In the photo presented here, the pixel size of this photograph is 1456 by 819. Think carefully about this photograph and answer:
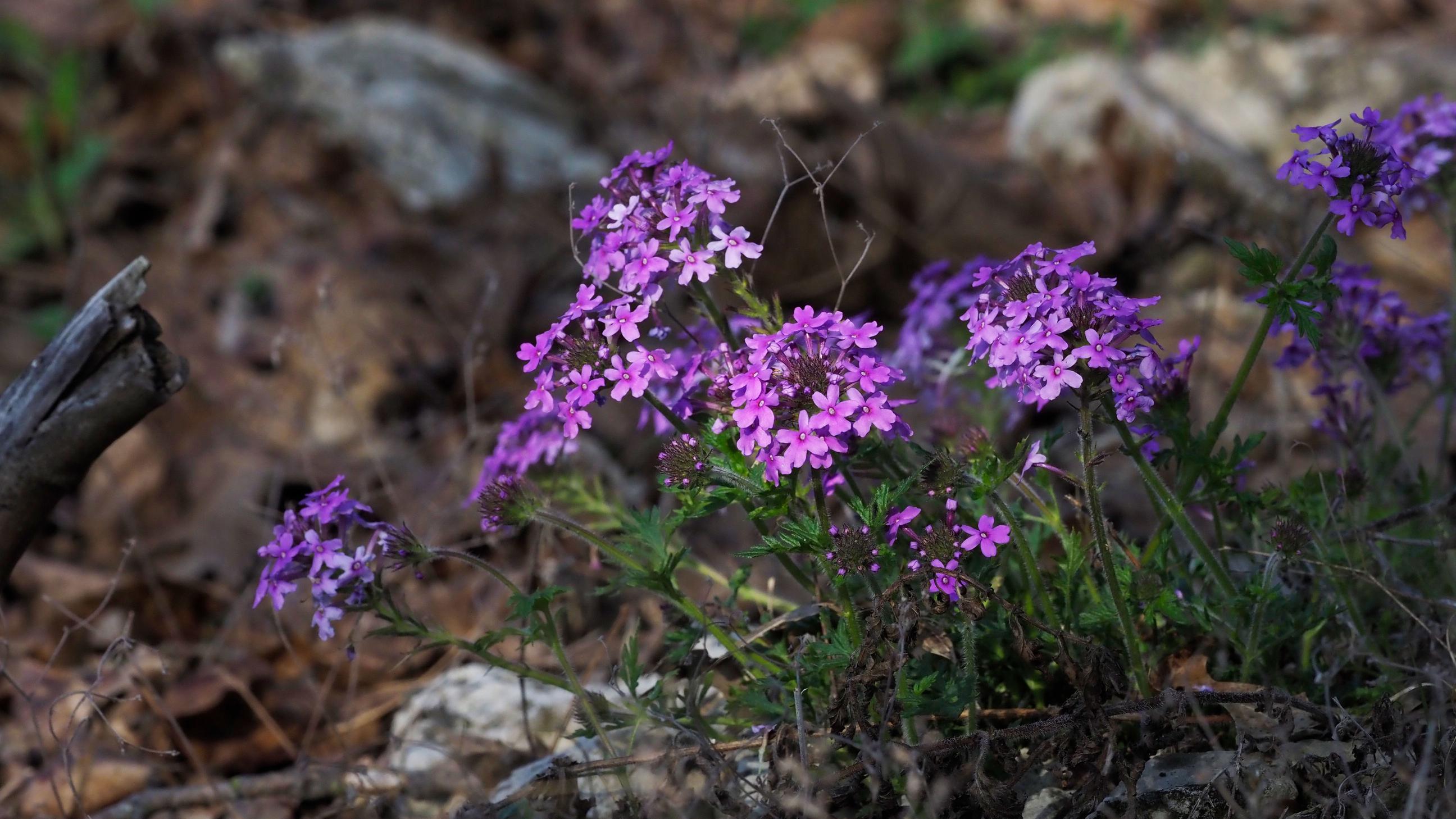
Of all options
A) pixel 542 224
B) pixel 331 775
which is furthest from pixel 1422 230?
pixel 331 775

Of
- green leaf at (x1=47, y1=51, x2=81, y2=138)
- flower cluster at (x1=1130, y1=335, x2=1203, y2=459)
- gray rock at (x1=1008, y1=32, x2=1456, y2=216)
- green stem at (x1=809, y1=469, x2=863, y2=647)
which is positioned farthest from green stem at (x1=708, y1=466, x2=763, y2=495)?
green leaf at (x1=47, y1=51, x2=81, y2=138)

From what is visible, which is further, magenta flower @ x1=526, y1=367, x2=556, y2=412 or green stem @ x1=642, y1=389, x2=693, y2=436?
green stem @ x1=642, y1=389, x2=693, y2=436

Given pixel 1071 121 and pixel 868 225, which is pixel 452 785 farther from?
pixel 1071 121

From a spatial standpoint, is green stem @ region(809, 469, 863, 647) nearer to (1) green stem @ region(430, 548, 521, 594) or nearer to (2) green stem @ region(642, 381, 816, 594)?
(2) green stem @ region(642, 381, 816, 594)

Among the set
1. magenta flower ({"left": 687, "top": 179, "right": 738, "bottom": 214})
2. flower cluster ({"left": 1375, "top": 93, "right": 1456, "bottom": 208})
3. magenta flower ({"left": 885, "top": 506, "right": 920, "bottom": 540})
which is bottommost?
magenta flower ({"left": 885, "top": 506, "right": 920, "bottom": 540})

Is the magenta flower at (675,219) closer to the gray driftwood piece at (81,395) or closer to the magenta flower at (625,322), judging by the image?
the magenta flower at (625,322)

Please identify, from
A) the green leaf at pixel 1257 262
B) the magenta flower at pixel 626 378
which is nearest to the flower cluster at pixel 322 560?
the magenta flower at pixel 626 378
